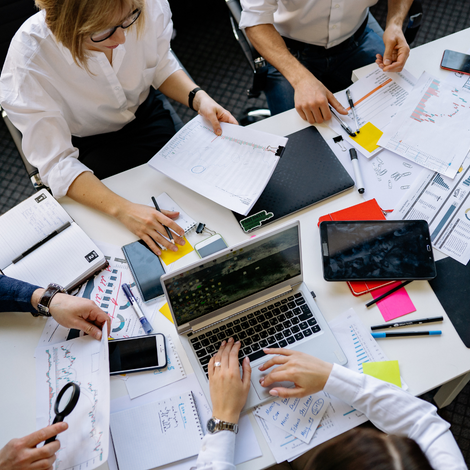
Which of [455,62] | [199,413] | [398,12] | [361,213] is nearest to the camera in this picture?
[199,413]

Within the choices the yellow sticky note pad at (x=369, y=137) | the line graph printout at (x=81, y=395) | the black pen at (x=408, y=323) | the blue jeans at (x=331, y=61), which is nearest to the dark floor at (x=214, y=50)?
the blue jeans at (x=331, y=61)

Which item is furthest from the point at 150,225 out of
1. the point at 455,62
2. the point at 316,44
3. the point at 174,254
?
the point at 455,62

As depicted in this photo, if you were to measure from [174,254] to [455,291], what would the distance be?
748mm

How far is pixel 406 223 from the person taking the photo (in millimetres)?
1132

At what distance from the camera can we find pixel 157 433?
0.95 metres

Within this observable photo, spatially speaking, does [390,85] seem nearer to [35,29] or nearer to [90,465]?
[35,29]

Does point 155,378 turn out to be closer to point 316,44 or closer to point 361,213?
point 361,213

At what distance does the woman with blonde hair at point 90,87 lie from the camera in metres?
1.06

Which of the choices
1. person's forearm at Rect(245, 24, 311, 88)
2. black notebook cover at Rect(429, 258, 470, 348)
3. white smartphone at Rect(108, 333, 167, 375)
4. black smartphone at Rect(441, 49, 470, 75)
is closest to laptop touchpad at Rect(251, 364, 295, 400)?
white smartphone at Rect(108, 333, 167, 375)

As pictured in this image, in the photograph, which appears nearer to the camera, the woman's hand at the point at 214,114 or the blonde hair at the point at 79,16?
the blonde hair at the point at 79,16

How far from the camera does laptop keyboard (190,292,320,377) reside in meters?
1.02

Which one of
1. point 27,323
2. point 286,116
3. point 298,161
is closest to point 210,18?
point 286,116

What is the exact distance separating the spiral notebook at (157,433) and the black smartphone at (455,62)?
4.27 ft

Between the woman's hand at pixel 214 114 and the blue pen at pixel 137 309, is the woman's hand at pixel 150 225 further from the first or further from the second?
the woman's hand at pixel 214 114
